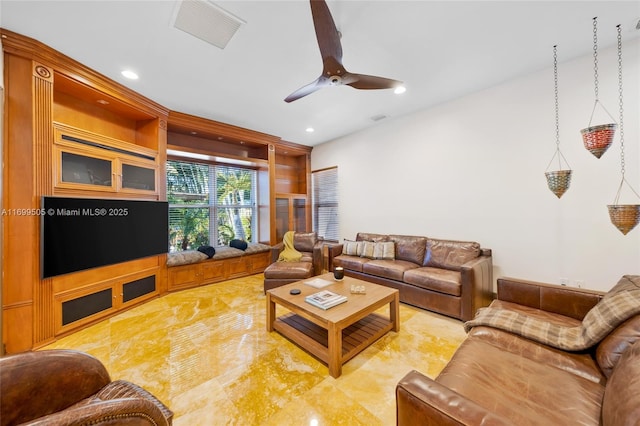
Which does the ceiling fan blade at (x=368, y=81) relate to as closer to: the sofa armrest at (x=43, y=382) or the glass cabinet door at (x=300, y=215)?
the sofa armrest at (x=43, y=382)

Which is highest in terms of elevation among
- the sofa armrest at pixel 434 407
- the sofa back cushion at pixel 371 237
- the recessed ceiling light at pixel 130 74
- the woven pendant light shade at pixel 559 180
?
the recessed ceiling light at pixel 130 74

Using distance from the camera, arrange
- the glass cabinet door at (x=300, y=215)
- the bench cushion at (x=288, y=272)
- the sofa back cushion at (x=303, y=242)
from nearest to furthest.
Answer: the bench cushion at (x=288, y=272) → the sofa back cushion at (x=303, y=242) → the glass cabinet door at (x=300, y=215)

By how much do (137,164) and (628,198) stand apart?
18.5 feet

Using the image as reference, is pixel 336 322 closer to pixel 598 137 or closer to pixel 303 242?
pixel 598 137

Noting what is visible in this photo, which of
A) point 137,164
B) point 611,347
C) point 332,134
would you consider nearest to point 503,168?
point 611,347

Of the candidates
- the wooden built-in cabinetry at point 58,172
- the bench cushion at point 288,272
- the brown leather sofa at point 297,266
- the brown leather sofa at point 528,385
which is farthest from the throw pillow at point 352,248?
the wooden built-in cabinetry at point 58,172

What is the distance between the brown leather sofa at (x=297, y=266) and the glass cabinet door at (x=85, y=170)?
234cm

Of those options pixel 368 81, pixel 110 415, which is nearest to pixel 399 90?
pixel 368 81

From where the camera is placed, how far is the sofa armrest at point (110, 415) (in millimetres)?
595

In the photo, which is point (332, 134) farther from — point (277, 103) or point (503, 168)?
point (503, 168)

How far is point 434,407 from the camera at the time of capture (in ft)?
2.86

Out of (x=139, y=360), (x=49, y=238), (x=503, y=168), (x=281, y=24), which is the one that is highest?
(x=281, y=24)

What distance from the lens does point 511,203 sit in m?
2.99

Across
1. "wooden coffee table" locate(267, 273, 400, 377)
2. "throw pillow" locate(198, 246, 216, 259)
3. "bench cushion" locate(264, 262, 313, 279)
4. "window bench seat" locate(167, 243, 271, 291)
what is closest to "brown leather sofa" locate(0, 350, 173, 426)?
"wooden coffee table" locate(267, 273, 400, 377)
